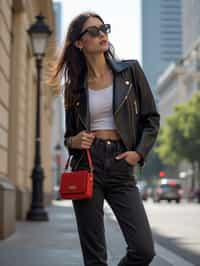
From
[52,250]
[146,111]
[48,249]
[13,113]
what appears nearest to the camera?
[146,111]

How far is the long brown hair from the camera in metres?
4.38

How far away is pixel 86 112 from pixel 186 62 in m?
110

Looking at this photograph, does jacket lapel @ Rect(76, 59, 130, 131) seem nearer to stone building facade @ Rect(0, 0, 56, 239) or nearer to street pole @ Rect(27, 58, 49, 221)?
stone building facade @ Rect(0, 0, 56, 239)

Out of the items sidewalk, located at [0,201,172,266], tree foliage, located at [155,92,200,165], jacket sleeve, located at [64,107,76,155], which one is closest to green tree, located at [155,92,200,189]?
tree foliage, located at [155,92,200,165]

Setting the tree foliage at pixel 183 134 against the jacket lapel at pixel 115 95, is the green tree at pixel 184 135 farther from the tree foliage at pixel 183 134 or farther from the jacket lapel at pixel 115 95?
the jacket lapel at pixel 115 95

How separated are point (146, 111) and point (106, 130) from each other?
10.9 inches

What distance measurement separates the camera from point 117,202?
406cm

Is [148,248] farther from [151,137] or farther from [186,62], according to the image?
[186,62]

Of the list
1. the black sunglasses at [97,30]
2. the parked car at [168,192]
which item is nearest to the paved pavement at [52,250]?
the black sunglasses at [97,30]

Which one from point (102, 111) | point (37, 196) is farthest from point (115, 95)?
point (37, 196)

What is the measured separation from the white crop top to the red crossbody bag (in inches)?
7.4

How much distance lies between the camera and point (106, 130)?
416 centimetres

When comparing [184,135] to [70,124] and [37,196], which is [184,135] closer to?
[37,196]

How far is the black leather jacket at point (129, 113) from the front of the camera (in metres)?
4.15
